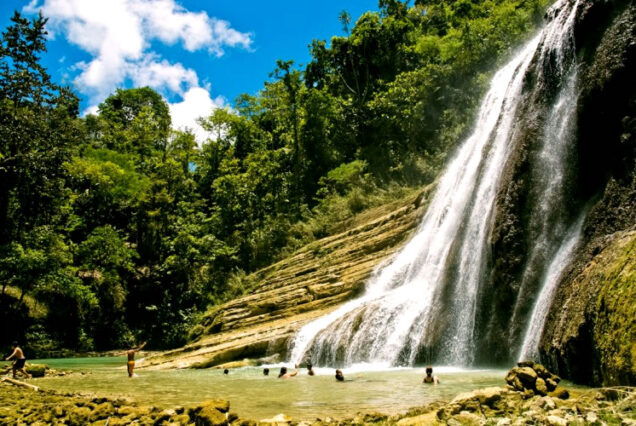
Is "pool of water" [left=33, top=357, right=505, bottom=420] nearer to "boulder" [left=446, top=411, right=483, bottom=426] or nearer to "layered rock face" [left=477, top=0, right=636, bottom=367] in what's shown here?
"boulder" [left=446, top=411, right=483, bottom=426]

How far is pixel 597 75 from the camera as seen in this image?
46.0 feet

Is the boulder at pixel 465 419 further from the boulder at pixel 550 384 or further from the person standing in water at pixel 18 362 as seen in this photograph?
the person standing in water at pixel 18 362

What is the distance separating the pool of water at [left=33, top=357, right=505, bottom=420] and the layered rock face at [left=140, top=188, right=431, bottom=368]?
165 inches

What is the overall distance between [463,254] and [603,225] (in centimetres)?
554

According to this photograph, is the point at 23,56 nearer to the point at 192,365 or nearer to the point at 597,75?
the point at 192,365

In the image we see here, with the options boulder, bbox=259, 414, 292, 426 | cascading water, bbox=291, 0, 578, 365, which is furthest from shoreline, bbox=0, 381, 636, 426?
cascading water, bbox=291, 0, 578, 365

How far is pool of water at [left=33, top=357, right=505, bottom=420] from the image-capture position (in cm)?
942

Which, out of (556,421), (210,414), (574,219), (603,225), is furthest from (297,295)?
(556,421)

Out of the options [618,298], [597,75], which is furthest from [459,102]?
[618,298]

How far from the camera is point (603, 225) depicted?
1195 centimetres

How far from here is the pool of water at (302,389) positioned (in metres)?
9.42

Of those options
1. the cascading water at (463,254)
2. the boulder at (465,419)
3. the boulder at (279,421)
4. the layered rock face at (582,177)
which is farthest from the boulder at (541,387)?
the cascading water at (463,254)

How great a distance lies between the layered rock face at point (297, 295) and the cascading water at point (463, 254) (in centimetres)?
144

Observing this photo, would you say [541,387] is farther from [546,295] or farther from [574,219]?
[574,219]
